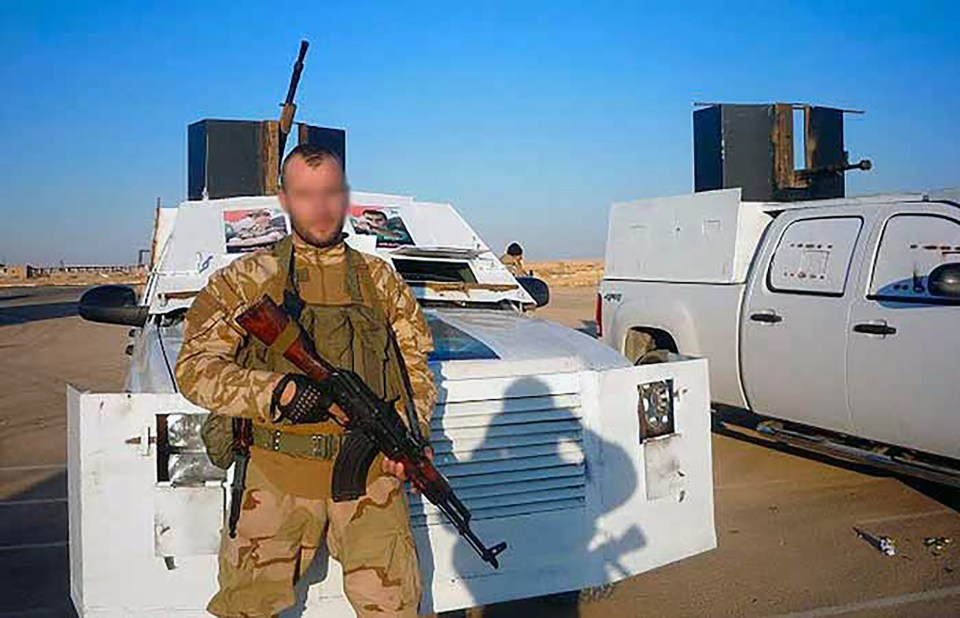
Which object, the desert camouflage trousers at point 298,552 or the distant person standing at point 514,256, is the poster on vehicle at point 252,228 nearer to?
the desert camouflage trousers at point 298,552

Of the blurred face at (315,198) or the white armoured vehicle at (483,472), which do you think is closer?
the blurred face at (315,198)

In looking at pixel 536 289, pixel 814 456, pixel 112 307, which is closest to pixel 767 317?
pixel 814 456

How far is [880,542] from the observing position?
18.1ft

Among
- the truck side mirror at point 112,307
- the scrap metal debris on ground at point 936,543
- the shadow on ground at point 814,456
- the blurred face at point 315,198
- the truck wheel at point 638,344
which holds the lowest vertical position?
the scrap metal debris on ground at point 936,543

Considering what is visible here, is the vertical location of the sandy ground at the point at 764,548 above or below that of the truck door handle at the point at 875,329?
below

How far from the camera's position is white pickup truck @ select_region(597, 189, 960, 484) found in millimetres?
5680

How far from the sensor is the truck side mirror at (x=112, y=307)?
189 inches

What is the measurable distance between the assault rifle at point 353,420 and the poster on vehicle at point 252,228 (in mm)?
2493

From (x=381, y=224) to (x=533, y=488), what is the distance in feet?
7.82

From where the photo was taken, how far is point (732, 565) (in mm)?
5203

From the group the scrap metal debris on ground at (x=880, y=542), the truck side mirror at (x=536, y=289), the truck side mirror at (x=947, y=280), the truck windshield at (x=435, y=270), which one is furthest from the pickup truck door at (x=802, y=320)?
the truck windshield at (x=435, y=270)

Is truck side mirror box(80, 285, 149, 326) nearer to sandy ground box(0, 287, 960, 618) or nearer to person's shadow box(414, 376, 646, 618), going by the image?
sandy ground box(0, 287, 960, 618)

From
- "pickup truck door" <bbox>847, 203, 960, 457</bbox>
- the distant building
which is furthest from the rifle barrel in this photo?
the distant building

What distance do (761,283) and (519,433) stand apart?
12.7ft
